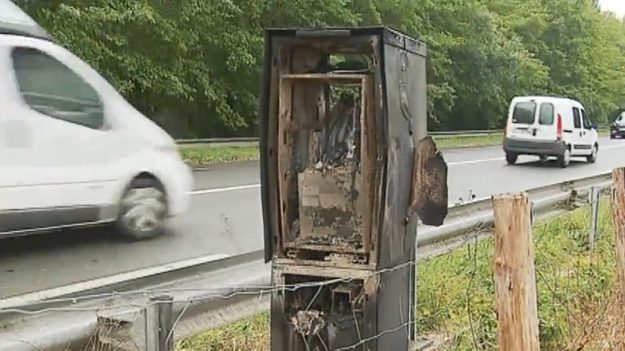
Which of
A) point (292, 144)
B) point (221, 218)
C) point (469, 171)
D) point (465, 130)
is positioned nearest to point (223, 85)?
point (469, 171)

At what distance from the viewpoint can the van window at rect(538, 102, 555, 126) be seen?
78.6 feet

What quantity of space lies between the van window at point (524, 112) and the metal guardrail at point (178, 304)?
18240mm

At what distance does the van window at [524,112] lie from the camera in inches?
945

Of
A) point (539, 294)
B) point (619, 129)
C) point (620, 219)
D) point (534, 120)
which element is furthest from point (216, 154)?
Result: point (619, 129)

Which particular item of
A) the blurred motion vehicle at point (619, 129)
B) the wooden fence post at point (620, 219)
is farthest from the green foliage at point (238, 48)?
the wooden fence post at point (620, 219)

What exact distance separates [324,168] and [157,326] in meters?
1.23

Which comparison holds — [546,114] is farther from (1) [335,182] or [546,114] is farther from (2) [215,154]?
(1) [335,182]

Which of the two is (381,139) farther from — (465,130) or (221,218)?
(465,130)

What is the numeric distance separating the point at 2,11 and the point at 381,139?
6242mm

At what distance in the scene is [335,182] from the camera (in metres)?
3.63

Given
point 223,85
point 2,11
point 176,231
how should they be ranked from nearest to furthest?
point 2,11, point 176,231, point 223,85

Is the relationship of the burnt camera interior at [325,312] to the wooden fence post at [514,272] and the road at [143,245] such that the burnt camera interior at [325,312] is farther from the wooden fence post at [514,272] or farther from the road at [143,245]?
the road at [143,245]

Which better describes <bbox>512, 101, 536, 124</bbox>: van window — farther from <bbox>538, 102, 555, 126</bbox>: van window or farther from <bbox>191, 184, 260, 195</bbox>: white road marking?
<bbox>191, 184, 260, 195</bbox>: white road marking

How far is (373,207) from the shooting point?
141 inches
